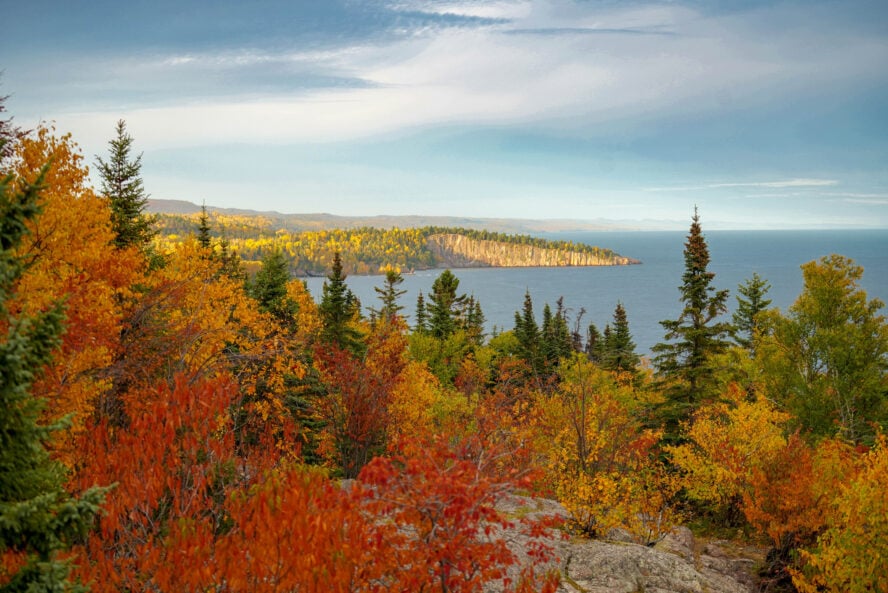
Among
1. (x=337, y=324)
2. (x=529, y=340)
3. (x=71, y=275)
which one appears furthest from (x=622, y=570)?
(x=529, y=340)

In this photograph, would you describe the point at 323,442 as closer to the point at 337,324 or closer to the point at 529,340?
the point at 337,324

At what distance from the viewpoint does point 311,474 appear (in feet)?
34.6

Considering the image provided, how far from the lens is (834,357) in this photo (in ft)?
97.1

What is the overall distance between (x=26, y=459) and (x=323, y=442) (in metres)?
22.8

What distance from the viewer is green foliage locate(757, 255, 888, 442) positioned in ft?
95.6

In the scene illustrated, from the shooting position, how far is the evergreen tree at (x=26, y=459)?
6004 mm

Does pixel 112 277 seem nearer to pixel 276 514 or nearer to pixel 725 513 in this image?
pixel 276 514

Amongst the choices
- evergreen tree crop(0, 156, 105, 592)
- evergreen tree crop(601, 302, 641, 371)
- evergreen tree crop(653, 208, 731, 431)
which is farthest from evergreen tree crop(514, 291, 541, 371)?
evergreen tree crop(0, 156, 105, 592)

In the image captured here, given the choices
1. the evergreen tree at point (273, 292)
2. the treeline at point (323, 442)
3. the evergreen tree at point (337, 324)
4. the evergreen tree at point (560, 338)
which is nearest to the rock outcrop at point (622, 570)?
the treeline at point (323, 442)

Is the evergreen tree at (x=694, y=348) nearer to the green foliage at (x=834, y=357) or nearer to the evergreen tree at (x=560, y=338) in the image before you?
the green foliage at (x=834, y=357)

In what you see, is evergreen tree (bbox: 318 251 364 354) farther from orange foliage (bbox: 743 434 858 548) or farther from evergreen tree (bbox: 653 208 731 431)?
orange foliage (bbox: 743 434 858 548)

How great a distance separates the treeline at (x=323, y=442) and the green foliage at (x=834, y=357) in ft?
0.38

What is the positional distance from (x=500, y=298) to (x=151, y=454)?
6256 inches

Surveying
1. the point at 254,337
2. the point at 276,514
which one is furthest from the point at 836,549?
the point at 254,337
